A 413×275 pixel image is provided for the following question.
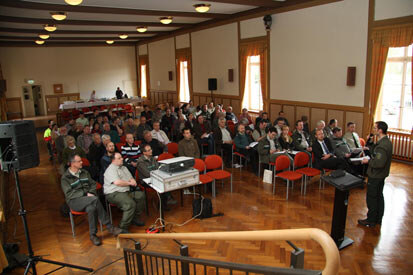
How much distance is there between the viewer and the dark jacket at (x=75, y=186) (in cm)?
486

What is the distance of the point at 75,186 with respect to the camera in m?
4.91

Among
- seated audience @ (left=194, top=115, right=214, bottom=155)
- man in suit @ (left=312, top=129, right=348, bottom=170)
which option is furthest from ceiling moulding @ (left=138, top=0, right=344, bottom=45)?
seated audience @ (left=194, top=115, right=214, bottom=155)

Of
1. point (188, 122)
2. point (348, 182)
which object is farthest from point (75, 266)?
point (188, 122)

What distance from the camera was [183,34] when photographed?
15.1 metres

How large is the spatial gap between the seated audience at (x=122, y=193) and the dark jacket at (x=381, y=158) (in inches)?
142

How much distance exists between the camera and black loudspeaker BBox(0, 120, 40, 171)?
368cm

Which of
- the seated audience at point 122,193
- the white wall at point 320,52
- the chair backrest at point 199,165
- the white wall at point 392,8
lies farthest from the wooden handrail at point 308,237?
the white wall at point 320,52

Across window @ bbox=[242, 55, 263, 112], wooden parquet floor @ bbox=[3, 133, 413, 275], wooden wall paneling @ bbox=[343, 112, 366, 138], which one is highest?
window @ bbox=[242, 55, 263, 112]

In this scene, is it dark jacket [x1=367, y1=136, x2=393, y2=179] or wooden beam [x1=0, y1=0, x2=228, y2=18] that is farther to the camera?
wooden beam [x1=0, y1=0, x2=228, y2=18]

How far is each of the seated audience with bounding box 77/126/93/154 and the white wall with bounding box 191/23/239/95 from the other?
6313 mm

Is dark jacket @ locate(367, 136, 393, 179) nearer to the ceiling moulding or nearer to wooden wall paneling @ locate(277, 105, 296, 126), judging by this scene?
the ceiling moulding

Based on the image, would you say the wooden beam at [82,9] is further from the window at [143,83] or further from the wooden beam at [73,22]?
the window at [143,83]

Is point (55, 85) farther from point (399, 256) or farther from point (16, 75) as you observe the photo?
point (399, 256)

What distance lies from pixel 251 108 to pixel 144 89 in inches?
416
